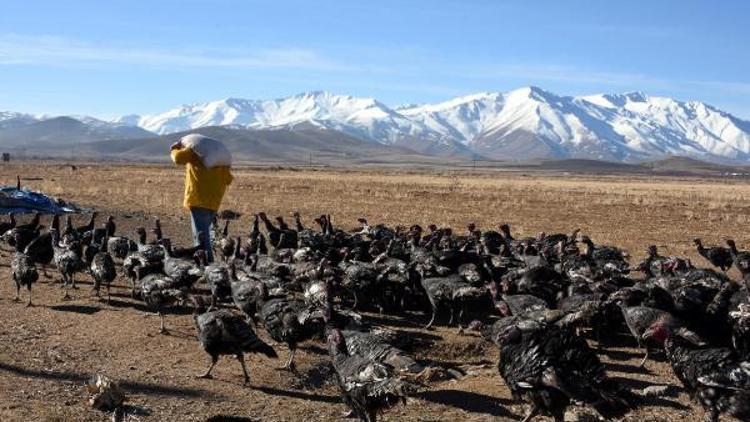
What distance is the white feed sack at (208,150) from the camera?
1669cm

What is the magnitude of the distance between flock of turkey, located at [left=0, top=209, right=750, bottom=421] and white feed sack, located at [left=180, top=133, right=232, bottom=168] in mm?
1889

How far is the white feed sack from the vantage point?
16.7 m

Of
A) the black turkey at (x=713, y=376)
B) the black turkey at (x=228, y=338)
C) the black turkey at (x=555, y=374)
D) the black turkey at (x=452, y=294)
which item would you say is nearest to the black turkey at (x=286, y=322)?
the black turkey at (x=228, y=338)

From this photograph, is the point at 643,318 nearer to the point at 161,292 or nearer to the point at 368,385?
the point at 368,385

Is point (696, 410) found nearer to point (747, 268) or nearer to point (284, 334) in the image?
point (284, 334)

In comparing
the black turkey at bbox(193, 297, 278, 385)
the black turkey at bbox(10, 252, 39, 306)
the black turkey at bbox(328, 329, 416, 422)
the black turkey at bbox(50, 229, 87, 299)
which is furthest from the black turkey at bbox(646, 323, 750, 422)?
the black turkey at bbox(50, 229, 87, 299)

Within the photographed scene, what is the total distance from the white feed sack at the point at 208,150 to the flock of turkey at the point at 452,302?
1.89 metres

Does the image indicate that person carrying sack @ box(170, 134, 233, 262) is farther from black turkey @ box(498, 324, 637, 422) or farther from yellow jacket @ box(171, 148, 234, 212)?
black turkey @ box(498, 324, 637, 422)

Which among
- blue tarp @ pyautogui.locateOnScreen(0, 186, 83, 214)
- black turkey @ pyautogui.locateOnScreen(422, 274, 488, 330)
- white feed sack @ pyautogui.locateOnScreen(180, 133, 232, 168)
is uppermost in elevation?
white feed sack @ pyautogui.locateOnScreen(180, 133, 232, 168)

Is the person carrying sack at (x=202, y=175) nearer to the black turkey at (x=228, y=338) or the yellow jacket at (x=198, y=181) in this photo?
the yellow jacket at (x=198, y=181)

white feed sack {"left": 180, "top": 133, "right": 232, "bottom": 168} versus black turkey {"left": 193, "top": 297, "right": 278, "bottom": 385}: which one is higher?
white feed sack {"left": 180, "top": 133, "right": 232, "bottom": 168}

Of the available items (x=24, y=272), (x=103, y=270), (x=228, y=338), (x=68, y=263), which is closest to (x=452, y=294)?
(x=228, y=338)

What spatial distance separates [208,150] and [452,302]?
271 inches

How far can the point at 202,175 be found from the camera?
16.8 meters
